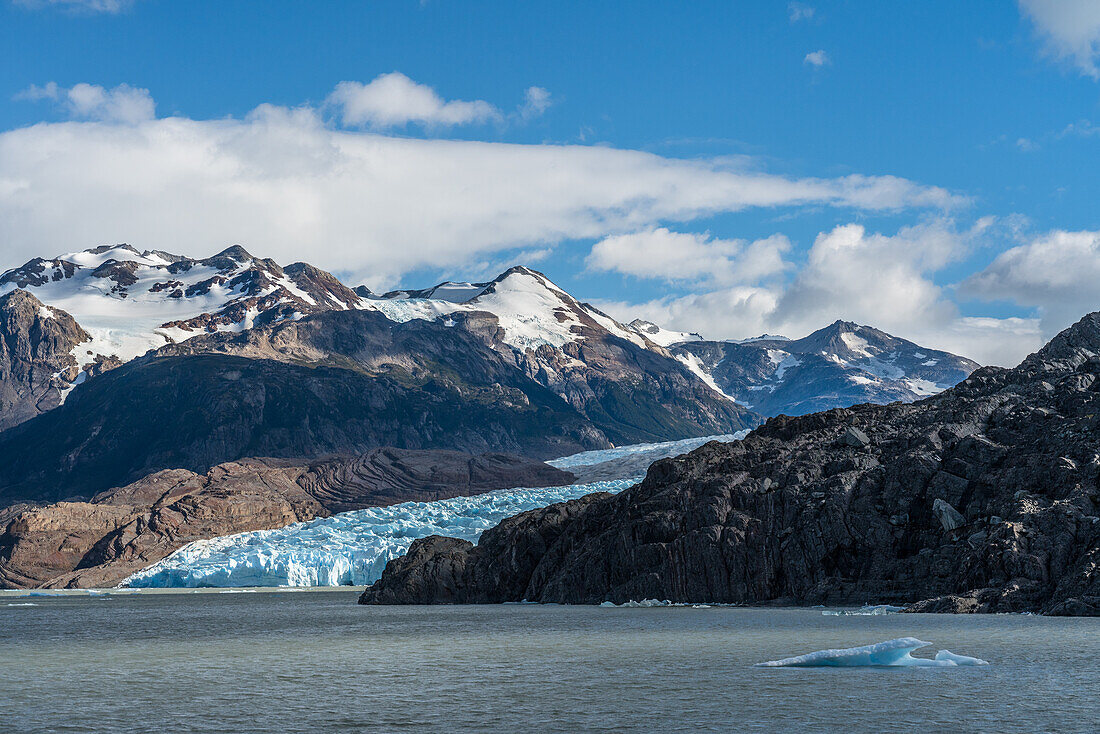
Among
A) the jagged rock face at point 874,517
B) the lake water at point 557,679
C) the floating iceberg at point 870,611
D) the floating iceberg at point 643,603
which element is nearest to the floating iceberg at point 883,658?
the lake water at point 557,679

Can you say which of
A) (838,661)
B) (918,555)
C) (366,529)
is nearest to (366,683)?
(838,661)

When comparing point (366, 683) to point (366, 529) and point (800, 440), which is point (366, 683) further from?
point (366, 529)

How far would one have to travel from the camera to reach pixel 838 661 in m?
37.7

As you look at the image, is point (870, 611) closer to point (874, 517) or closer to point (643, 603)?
point (874, 517)

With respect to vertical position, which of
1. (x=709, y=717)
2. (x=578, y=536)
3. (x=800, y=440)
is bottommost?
(x=709, y=717)

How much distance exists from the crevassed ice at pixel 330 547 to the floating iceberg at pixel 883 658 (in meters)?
117

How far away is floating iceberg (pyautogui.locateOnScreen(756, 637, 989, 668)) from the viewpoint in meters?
36.8

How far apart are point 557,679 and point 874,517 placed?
46.8 metres

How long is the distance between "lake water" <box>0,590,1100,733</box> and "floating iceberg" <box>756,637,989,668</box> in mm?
558

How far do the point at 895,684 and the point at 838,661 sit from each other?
13.8 feet

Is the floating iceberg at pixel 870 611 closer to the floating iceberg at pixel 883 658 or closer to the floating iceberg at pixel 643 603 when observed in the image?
the floating iceberg at pixel 643 603

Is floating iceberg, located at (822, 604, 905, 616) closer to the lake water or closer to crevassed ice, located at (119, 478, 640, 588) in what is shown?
the lake water

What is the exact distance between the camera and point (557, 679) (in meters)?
38.0

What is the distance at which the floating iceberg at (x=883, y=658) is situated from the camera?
3681 cm
